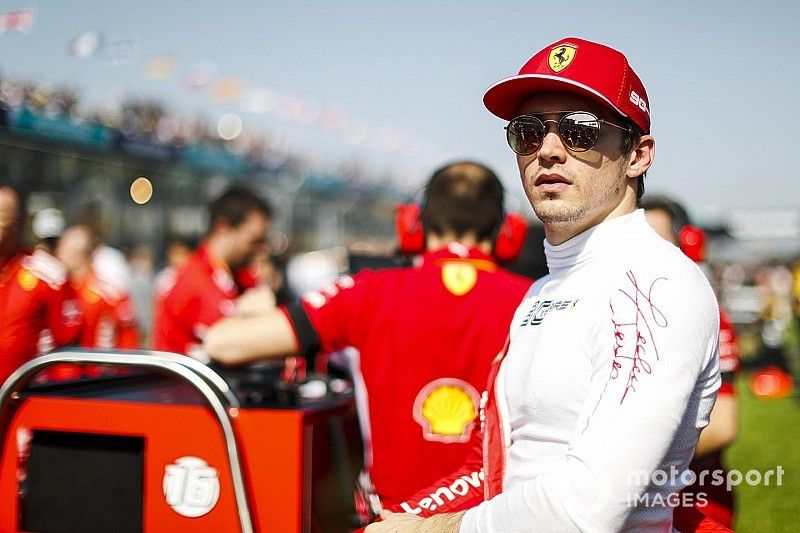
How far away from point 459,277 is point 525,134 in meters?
0.94

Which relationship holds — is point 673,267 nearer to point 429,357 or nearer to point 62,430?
point 429,357

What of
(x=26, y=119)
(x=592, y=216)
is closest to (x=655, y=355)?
(x=592, y=216)

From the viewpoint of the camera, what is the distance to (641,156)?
177 centimetres

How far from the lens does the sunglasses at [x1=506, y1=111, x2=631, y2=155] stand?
5.53 ft

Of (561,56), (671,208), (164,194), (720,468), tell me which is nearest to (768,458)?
(671,208)

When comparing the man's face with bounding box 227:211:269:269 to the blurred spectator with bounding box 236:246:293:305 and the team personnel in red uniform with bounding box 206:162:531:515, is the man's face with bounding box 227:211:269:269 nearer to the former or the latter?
the blurred spectator with bounding box 236:246:293:305

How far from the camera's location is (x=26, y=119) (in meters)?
10.5

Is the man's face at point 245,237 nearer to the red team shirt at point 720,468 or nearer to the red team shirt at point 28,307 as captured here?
the red team shirt at point 28,307

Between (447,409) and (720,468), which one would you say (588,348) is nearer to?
(447,409)

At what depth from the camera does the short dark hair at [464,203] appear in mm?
2852

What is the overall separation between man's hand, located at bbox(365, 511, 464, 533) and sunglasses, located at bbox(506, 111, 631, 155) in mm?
818

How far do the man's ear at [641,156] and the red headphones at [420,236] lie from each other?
4.12 ft

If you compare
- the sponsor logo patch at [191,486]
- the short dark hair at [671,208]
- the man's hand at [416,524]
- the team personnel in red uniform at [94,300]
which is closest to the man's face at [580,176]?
the man's hand at [416,524]

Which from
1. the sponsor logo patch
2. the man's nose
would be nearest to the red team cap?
the man's nose
